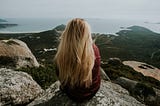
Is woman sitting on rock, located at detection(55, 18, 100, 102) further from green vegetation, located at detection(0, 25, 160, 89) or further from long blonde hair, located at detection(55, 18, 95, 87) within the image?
green vegetation, located at detection(0, 25, 160, 89)

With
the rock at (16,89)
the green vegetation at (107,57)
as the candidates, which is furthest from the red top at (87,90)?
the rock at (16,89)

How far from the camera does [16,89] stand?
7.18m

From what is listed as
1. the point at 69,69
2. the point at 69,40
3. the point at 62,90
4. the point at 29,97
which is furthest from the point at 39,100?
the point at 69,40

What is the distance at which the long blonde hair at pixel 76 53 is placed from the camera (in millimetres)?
5008

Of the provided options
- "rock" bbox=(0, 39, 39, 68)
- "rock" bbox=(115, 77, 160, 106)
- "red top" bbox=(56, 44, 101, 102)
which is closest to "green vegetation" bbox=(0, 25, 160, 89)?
"rock" bbox=(0, 39, 39, 68)

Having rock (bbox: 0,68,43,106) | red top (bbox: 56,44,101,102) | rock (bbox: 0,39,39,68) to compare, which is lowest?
rock (bbox: 0,39,39,68)

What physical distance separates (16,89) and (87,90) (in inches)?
97.5

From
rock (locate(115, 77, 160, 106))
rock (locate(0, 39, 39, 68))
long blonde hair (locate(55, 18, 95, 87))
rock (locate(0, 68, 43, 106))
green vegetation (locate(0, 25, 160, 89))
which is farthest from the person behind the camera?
rock (locate(115, 77, 160, 106))

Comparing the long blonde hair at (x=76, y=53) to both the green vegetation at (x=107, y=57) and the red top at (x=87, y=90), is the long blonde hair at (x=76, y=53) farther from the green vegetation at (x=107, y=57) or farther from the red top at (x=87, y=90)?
the green vegetation at (x=107, y=57)

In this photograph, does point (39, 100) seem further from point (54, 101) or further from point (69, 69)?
point (69, 69)

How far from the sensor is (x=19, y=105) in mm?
7316

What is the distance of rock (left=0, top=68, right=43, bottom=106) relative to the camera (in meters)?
6.99

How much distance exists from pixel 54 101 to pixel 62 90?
43cm

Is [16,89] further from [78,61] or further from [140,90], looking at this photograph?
[140,90]
